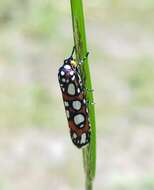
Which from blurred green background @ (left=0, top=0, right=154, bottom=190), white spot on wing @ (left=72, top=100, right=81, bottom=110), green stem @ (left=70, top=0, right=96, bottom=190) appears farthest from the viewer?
blurred green background @ (left=0, top=0, right=154, bottom=190)

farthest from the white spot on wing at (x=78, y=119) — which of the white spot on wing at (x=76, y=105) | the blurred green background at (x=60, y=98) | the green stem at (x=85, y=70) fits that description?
the blurred green background at (x=60, y=98)

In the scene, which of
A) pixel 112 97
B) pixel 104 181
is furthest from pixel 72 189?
pixel 112 97

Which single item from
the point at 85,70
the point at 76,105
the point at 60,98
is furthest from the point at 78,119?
the point at 60,98

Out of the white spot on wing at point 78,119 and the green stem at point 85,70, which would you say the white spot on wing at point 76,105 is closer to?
the white spot on wing at point 78,119

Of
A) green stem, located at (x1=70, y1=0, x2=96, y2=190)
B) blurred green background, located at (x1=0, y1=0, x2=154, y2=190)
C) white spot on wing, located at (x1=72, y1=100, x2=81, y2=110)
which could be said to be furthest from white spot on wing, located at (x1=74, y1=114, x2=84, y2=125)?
blurred green background, located at (x1=0, y1=0, x2=154, y2=190)

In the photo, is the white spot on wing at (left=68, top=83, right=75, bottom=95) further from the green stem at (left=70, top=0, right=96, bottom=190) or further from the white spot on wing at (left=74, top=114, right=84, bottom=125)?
the green stem at (left=70, top=0, right=96, bottom=190)

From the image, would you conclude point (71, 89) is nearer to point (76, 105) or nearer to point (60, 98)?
point (76, 105)
